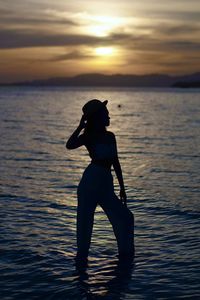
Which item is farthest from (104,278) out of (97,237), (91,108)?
(91,108)

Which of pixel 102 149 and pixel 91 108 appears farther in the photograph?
pixel 102 149

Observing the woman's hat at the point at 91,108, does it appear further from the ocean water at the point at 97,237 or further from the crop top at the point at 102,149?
the ocean water at the point at 97,237

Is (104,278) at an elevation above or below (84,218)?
below

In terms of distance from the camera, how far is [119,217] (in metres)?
8.75

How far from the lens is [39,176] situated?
1945 centimetres

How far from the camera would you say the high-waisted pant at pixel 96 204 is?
8.42 m

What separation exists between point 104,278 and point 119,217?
3.51 feet

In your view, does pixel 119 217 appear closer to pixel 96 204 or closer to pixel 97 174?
pixel 96 204

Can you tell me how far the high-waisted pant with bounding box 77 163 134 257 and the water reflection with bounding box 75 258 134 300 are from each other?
334 millimetres

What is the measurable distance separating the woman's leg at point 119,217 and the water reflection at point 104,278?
45 centimetres

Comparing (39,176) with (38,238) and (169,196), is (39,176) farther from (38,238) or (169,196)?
(38,238)

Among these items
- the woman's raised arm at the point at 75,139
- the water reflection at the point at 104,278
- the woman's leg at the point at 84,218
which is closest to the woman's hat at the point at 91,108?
the woman's raised arm at the point at 75,139

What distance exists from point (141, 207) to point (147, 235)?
297cm

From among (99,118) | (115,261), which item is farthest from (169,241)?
(99,118)
